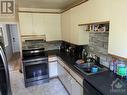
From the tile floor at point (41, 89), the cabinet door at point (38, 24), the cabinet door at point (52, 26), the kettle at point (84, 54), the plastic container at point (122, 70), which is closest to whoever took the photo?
the plastic container at point (122, 70)

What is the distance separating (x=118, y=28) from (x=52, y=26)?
2.30 m

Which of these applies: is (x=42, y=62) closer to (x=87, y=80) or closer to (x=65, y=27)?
(x=65, y=27)

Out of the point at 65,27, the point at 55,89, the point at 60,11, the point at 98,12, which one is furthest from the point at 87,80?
the point at 60,11

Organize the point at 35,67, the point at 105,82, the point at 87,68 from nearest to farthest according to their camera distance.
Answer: the point at 105,82, the point at 87,68, the point at 35,67

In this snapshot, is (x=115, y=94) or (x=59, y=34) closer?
(x=115, y=94)

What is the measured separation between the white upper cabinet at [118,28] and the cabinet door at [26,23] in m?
2.31

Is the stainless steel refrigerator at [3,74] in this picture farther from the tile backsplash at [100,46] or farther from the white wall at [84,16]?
the tile backsplash at [100,46]

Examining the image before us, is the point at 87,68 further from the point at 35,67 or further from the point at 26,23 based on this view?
the point at 26,23

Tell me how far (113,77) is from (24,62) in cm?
214

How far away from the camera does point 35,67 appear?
10.2 feet

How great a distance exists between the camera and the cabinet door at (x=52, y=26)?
11.0 feet

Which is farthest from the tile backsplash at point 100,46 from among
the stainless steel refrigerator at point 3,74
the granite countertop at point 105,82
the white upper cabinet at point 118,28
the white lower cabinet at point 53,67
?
the stainless steel refrigerator at point 3,74

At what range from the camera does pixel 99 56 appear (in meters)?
2.38

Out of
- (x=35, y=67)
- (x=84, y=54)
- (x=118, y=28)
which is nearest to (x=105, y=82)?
(x=118, y=28)
